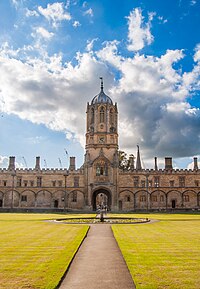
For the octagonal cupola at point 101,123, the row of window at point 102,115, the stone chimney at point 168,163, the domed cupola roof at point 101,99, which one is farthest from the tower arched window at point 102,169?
the stone chimney at point 168,163

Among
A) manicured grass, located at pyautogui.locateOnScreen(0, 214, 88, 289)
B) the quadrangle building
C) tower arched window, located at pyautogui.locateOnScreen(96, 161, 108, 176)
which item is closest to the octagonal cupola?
the quadrangle building

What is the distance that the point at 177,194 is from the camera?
5944cm

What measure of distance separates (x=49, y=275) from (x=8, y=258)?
2796 mm

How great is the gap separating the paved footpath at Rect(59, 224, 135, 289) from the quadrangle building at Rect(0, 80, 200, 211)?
44809 millimetres

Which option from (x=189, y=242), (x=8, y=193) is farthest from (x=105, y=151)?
(x=189, y=242)

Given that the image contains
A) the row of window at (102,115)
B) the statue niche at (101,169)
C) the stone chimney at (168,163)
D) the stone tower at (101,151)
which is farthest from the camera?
the stone chimney at (168,163)

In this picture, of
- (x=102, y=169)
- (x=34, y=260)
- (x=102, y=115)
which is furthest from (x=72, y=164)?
(x=34, y=260)

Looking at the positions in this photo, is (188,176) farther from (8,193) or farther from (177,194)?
(8,193)

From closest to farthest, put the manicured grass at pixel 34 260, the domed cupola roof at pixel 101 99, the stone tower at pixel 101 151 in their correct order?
the manicured grass at pixel 34 260
the stone tower at pixel 101 151
the domed cupola roof at pixel 101 99

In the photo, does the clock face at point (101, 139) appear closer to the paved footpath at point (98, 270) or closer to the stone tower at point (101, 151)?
the stone tower at point (101, 151)

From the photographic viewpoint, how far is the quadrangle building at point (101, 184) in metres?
58.4

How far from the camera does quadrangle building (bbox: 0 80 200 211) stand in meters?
58.4

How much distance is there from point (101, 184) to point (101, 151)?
5.98 meters

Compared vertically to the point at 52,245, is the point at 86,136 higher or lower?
higher
